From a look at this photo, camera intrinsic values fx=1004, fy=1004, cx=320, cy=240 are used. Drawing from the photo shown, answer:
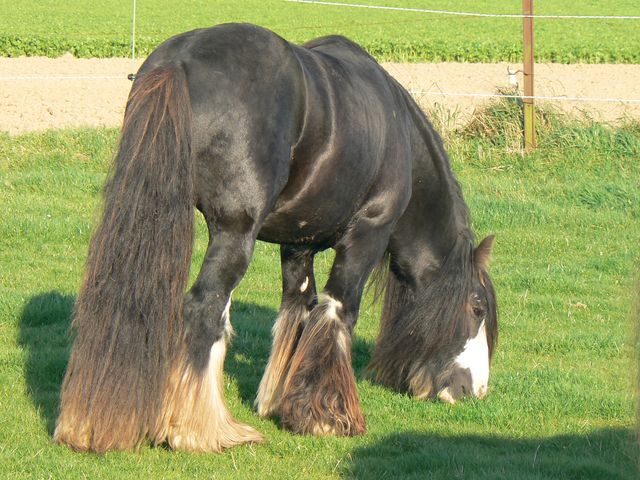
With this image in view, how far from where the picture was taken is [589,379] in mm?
6605

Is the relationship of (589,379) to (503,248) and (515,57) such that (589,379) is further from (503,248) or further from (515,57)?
(515,57)

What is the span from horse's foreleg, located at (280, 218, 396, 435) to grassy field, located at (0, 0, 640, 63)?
22.1 m

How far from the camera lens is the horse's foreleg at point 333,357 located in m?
5.49

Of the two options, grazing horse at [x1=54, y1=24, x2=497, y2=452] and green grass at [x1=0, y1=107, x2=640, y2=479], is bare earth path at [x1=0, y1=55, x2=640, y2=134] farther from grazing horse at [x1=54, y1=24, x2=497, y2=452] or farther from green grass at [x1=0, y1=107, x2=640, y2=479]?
grazing horse at [x1=54, y1=24, x2=497, y2=452]

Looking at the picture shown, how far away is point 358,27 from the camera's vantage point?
115ft

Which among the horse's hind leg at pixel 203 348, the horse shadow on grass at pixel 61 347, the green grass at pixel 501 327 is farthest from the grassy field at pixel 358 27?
the horse's hind leg at pixel 203 348

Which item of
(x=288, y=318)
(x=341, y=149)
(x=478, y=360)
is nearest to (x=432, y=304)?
(x=478, y=360)

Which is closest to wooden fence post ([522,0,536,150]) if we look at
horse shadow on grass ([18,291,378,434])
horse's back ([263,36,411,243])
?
horse shadow on grass ([18,291,378,434])

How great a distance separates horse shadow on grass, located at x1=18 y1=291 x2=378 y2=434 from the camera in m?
5.92

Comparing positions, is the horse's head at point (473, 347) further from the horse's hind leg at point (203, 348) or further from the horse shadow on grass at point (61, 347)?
the horse's hind leg at point (203, 348)

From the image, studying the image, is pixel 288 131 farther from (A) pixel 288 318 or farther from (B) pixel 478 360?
(B) pixel 478 360

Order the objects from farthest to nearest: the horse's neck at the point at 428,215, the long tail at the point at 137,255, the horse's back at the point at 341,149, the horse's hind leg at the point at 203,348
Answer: the horse's neck at the point at 428,215, the horse's back at the point at 341,149, the horse's hind leg at the point at 203,348, the long tail at the point at 137,255

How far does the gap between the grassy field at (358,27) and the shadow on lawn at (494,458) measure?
22.5 m

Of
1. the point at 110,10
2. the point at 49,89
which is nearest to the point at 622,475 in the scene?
the point at 49,89
